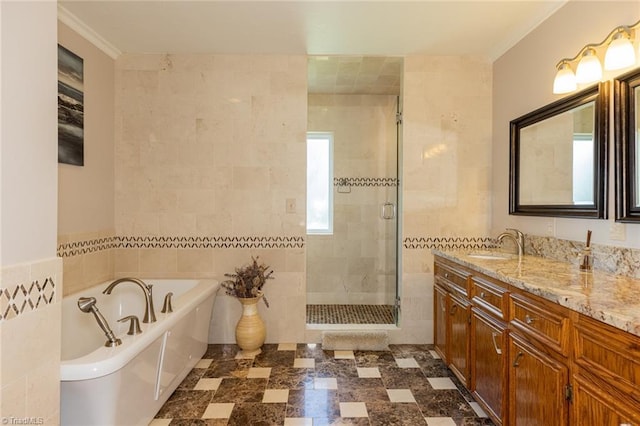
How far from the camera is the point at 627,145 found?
1804mm

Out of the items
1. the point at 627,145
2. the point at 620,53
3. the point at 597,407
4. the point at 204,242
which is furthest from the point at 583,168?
the point at 204,242

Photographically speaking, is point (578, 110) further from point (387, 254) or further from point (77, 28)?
point (77, 28)

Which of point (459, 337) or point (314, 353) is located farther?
point (314, 353)

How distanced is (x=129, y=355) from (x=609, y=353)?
190 centimetres

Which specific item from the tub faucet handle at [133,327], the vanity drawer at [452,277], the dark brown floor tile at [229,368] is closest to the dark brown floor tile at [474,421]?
the vanity drawer at [452,277]

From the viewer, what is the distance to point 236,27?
9.11ft

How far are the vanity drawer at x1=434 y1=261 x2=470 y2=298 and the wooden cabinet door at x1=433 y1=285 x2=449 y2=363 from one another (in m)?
0.09

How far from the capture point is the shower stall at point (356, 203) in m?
→ 4.50

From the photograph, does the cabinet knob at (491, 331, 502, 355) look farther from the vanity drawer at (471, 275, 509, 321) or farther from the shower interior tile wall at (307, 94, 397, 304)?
the shower interior tile wall at (307, 94, 397, 304)

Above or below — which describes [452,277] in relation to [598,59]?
below

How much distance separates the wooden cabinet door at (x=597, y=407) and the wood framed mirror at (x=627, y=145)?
92 centimetres

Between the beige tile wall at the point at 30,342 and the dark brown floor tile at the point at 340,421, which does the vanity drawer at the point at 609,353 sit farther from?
the beige tile wall at the point at 30,342

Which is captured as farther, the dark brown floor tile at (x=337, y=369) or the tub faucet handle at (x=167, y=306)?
the dark brown floor tile at (x=337, y=369)

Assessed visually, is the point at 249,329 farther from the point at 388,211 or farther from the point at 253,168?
the point at 388,211
